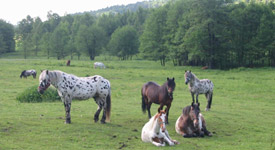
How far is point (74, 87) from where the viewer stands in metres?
11.2

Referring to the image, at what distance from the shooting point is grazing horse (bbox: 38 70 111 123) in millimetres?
10721

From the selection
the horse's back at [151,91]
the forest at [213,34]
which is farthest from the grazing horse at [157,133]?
the forest at [213,34]

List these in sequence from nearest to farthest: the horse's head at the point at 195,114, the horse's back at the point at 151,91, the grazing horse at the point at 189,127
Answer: the horse's head at the point at 195,114 < the grazing horse at the point at 189,127 < the horse's back at the point at 151,91

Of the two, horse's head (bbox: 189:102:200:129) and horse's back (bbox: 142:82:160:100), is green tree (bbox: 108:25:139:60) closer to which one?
horse's back (bbox: 142:82:160:100)

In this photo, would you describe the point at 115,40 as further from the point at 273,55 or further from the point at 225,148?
the point at 225,148

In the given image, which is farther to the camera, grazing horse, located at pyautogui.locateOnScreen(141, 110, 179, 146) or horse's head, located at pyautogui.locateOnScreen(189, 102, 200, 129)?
Answer: horse's head, located at pyautogui.locateOnScreen(189, 102, 200, 129)

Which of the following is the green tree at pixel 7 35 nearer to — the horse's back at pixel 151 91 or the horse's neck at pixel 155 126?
the horse's back at pixel 151 91

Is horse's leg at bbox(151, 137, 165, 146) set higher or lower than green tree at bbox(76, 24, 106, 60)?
lower

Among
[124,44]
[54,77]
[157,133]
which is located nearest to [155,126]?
[157,133]

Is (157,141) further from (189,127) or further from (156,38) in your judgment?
(156,38)

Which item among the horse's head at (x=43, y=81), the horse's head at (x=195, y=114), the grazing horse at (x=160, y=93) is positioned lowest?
the horse's head at (x=195, y=114)

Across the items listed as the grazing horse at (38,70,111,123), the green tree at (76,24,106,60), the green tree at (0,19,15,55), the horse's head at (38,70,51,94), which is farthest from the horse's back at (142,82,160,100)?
the green tree at (0,19,15,55)

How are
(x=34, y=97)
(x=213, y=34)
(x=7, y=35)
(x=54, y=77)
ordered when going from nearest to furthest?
(x=54, y=77) < (x=34, y=97) < (x=213, y=34) < (x=7, y=35)

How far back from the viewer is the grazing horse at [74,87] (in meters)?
10.7
